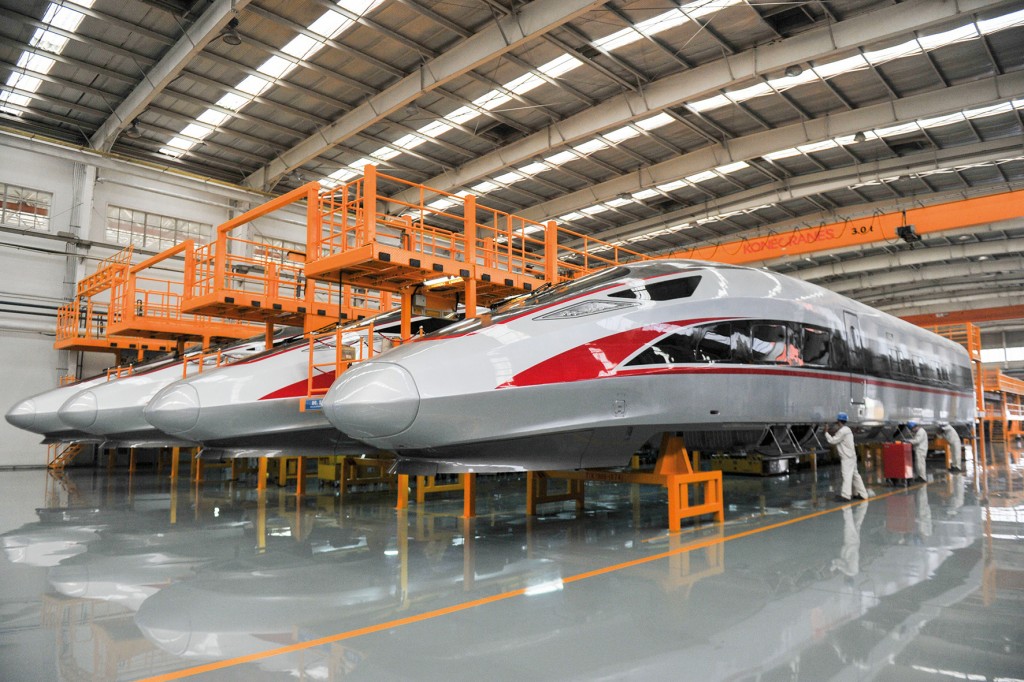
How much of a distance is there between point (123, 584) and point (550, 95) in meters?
15.9

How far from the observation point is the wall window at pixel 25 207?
21.8 metres

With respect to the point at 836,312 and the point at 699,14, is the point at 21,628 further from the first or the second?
the point at 699,14

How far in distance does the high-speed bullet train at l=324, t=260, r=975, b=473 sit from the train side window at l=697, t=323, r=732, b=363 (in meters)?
0.02

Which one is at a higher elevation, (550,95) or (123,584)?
(550,95)

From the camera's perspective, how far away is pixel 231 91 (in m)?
18.9

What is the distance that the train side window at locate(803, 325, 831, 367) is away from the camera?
33.3 ft

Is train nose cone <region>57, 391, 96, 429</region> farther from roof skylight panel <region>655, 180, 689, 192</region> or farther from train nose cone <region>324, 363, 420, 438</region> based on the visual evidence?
roof skylight panel <region>655, 180, 689, 192</region>

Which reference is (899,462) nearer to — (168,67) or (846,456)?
(846,456)

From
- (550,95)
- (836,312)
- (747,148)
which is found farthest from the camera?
(747,148)

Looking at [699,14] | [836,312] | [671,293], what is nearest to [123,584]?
[671,293]

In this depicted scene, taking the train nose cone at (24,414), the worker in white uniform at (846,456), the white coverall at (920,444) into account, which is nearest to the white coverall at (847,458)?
the worker in white uniform at (846,456)

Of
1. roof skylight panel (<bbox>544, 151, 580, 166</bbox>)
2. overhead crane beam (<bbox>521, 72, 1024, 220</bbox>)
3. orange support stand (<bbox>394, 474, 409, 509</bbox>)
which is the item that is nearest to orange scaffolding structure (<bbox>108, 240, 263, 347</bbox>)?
orange support stand (<bbox>394, 474, 409, 509</bbox>)

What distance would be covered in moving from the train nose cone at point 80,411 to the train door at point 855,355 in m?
15.6

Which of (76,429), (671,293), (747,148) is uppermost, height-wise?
(747,148)
